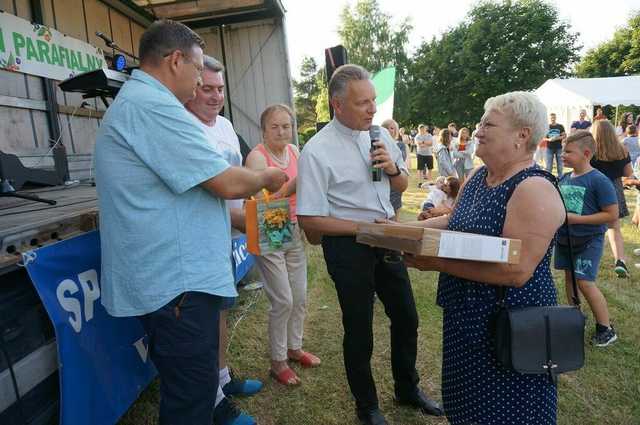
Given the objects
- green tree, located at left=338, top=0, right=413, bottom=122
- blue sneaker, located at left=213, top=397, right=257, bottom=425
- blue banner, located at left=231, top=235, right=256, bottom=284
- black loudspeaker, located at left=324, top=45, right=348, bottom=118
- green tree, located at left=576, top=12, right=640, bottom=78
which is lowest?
blue sneaker, located at left=213, top=397, right=257, bottom=425

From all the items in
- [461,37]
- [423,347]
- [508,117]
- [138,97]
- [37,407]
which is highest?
[461,37]

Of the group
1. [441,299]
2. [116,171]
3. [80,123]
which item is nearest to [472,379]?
[441,299]

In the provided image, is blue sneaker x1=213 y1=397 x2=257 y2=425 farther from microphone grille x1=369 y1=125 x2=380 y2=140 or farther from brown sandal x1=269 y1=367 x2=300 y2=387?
microphone grille x1=369 y1=125 x2=380 y2=140

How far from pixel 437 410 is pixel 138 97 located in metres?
2.39

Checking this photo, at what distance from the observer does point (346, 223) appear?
2.18 metres

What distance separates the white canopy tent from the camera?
16.1 metres

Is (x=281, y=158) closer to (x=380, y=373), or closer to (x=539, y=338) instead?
(x=380, y=373)

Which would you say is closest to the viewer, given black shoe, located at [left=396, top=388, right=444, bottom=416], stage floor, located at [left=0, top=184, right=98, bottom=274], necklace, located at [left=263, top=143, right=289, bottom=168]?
stage floor, located at [left=0, top=184, right=98, bottom=274]

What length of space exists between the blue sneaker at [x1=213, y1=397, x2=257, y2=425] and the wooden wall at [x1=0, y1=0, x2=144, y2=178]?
346 cm

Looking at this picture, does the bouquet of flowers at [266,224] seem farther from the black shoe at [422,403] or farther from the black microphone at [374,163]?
the black shoe at [422,403]

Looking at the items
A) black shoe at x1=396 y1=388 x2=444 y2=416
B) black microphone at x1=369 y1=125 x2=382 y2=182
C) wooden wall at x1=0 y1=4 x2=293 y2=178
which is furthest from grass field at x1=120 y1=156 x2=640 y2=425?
wooden wall at x1=0 y1=4 x2=293 y2=178

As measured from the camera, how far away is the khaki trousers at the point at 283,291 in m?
2.93

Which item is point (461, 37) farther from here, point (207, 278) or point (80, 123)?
point (207, 278)

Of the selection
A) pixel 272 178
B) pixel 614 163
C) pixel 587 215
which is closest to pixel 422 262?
pixel 272 178
